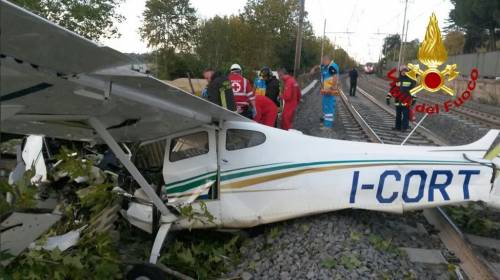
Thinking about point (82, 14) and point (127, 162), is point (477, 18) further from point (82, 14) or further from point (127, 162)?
point (127, 162)

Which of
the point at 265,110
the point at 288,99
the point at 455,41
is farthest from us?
the point at 455,41

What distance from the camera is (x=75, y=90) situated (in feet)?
11.4

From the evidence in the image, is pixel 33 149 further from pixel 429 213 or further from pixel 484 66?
pixel 484 66

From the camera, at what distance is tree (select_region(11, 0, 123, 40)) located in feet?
85.9

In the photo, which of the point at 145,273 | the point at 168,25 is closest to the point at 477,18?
the point at 168,25

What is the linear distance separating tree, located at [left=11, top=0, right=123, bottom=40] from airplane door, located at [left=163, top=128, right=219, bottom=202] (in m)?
22.3

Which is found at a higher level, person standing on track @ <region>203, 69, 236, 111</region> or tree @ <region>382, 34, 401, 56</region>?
tree @ <region>382, 34, 401, 56</region>

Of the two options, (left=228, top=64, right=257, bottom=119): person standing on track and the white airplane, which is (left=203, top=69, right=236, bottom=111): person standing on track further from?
the white airplane

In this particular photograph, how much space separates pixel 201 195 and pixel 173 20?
69.3m

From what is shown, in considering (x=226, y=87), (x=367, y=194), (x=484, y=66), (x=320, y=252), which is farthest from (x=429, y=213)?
(x=484, y=66)

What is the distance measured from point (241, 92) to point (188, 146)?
152 inches

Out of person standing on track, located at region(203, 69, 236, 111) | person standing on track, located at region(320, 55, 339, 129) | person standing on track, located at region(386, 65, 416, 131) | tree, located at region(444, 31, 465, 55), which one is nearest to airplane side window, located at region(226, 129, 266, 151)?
person standing on track, located at region(203, 69, 236, 111)

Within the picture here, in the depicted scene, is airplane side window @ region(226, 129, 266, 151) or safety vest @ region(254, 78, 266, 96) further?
safety vest @ region(254, 78, 266, 96)

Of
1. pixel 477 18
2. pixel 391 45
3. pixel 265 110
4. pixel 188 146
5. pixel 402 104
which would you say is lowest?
pixel 402 104
